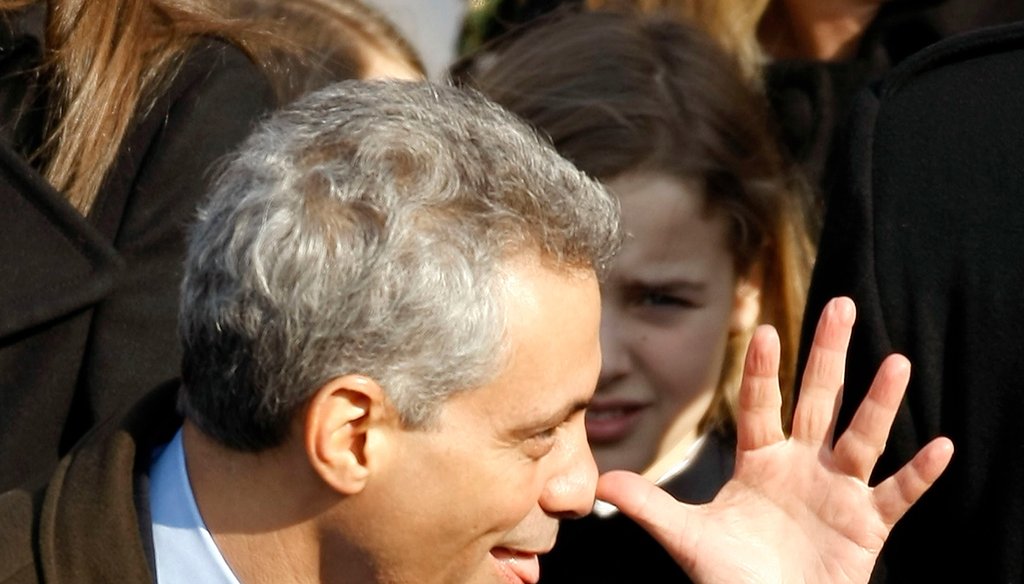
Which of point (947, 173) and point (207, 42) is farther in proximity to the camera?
point (207, 42)

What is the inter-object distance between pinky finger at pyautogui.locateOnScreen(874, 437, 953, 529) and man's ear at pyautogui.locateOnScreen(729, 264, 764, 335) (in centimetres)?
104

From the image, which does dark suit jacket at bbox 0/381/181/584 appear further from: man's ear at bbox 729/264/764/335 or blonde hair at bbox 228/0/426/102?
man's ear at bbox 729/264/764/335

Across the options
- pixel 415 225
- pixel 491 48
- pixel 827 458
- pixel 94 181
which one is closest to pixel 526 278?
pixel 415 225

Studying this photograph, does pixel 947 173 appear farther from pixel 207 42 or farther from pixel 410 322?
pixel 207 42

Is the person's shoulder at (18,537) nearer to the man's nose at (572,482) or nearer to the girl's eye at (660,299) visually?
the man's nose at (572,482)

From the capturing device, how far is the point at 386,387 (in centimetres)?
198

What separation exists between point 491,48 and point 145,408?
1.66m

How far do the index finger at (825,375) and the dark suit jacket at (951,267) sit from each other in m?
0.03

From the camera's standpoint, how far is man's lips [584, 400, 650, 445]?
3.04 m

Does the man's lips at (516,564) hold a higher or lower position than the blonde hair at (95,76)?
lower

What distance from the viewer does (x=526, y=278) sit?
203 centimetres

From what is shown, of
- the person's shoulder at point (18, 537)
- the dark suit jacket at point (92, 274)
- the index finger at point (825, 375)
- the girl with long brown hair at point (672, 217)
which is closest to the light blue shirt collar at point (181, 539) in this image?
the person's shoulder at point (18, 537)

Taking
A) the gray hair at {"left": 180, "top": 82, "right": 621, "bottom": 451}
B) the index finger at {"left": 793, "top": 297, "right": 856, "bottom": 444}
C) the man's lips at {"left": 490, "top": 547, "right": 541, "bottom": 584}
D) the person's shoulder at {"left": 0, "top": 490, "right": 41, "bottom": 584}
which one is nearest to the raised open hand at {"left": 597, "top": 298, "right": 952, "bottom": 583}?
the index finger at {"left": 793, "top": 297, "right": 856, "bottom": 444}

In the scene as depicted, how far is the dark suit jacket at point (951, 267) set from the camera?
1.97m
